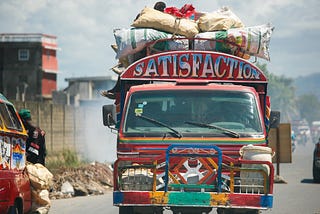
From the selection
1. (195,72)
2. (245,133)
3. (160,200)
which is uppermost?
(195,72)

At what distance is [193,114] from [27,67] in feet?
245

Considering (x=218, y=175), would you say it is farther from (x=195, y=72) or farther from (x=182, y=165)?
(x=195, y=72)

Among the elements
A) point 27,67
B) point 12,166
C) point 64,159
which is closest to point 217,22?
point 12,166

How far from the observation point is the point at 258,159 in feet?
37.9

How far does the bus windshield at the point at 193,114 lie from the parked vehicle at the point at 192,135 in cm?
1

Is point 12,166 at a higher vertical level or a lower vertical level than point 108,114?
lower

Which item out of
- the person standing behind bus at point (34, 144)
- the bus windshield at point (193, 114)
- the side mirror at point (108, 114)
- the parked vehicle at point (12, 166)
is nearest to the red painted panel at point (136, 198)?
the bus windshield at point (193, 114)

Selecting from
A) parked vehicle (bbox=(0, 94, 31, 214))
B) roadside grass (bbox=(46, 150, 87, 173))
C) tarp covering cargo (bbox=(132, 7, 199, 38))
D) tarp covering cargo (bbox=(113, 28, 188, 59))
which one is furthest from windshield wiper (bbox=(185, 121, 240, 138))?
roadside grass (bbox=(46, 150, 87, 173))

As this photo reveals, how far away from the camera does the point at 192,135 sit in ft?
39.6

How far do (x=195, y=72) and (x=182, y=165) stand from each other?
6.73 ft

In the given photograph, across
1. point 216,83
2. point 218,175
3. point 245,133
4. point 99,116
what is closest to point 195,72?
point 216,83

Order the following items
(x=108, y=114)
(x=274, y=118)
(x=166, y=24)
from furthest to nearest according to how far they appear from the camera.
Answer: (x=166, y=24), (x=274, y=118), (x=108, y=114)

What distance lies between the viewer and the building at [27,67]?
274 feet

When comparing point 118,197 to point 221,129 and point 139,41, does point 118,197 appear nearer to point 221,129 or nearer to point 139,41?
point 221,129
